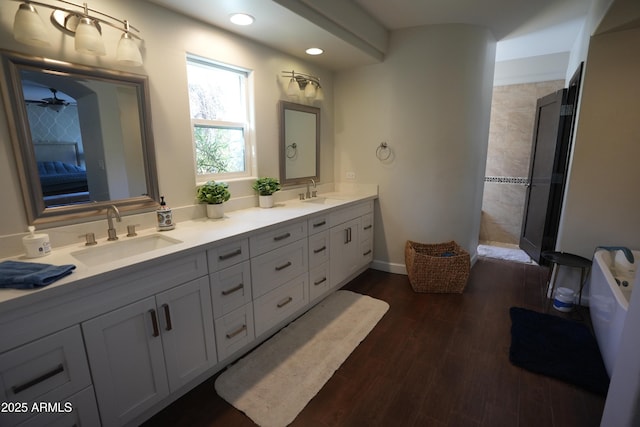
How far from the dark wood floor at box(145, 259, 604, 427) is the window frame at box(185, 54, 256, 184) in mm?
1497

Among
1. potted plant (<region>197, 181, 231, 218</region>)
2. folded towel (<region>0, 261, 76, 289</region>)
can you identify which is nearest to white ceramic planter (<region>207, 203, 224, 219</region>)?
potted plant (<region>197, 181, 231, 218</region>)

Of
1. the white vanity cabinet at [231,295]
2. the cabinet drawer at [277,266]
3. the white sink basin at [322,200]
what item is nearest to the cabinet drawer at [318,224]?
the cabinet drawer at [277,266]

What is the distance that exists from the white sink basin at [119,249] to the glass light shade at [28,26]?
1.00 meters

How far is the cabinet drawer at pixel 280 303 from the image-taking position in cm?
208

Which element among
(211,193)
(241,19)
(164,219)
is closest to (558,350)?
(211,193)

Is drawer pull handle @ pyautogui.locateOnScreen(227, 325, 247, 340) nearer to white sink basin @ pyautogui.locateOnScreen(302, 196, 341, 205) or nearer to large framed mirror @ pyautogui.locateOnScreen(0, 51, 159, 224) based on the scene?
large framed mirror @ pyautogui.locateOnScreen(0, 51, 159, 224)

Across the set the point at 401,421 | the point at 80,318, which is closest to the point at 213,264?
the point at 80,318

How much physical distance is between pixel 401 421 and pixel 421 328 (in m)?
0.93

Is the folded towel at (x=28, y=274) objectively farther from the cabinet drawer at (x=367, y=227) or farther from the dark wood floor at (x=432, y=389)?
the cabinet drawer at (x=367, y=227)

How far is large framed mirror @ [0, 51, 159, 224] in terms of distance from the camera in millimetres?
1438

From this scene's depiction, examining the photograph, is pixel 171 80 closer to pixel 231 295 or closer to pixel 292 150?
pixel 292 150

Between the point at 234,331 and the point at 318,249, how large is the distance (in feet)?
3.21

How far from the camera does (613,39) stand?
238 centimetres

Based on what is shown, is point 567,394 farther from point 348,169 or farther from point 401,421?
point 348,169
